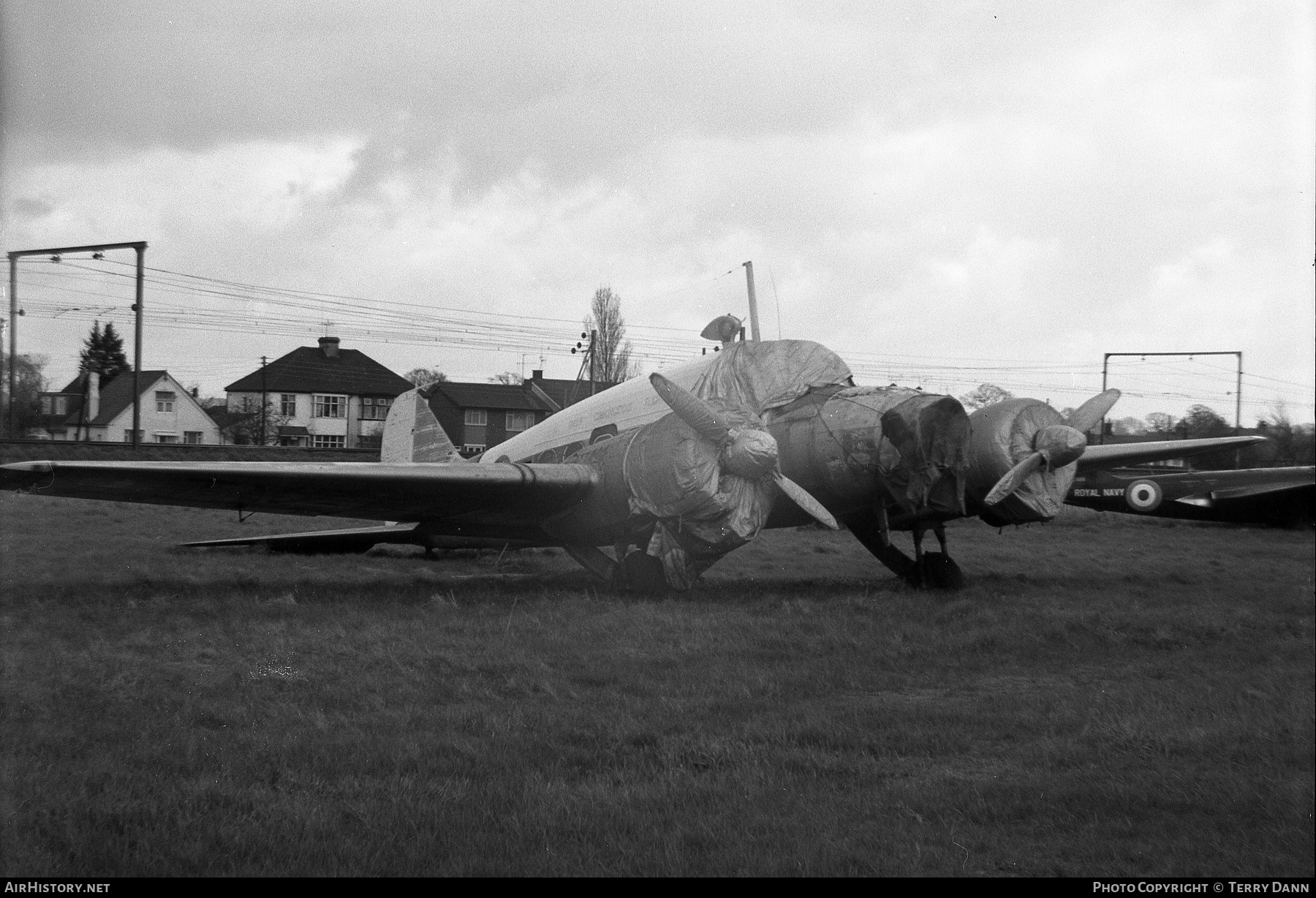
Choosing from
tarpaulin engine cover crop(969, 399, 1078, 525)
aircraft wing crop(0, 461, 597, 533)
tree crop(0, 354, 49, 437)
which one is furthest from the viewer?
tarpaulin engine cover crop(969, 399, 1078, 525)

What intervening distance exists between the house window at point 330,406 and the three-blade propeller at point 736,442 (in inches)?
1312

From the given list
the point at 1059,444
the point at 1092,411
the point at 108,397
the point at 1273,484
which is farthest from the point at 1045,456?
the point at 108,397

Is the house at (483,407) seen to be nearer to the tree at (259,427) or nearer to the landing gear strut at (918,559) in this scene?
the tree at (259,427)

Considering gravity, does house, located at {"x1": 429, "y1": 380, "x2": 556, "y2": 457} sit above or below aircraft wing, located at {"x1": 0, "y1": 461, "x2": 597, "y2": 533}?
above

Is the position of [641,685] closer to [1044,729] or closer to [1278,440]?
[1044,729]

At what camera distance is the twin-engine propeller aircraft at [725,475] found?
34.4ft

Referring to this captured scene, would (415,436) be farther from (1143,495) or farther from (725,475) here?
(1143,495)

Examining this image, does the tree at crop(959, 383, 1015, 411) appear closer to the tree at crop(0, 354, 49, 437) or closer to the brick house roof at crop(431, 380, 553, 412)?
the tree at crop(0, 354, 49, 437)

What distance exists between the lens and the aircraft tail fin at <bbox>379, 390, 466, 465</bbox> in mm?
16594

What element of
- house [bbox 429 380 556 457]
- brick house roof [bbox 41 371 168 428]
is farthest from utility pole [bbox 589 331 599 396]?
house [bbox 429 380 556 457]

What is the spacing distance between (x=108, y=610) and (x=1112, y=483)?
16.8m

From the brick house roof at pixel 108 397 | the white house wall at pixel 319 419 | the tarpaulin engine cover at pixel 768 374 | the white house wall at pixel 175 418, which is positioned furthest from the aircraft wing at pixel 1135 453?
the white house wall at pixel 319 419

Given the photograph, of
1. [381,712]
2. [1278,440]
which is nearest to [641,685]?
[381,712]

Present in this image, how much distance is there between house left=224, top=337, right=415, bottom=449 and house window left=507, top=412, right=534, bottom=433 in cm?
440
